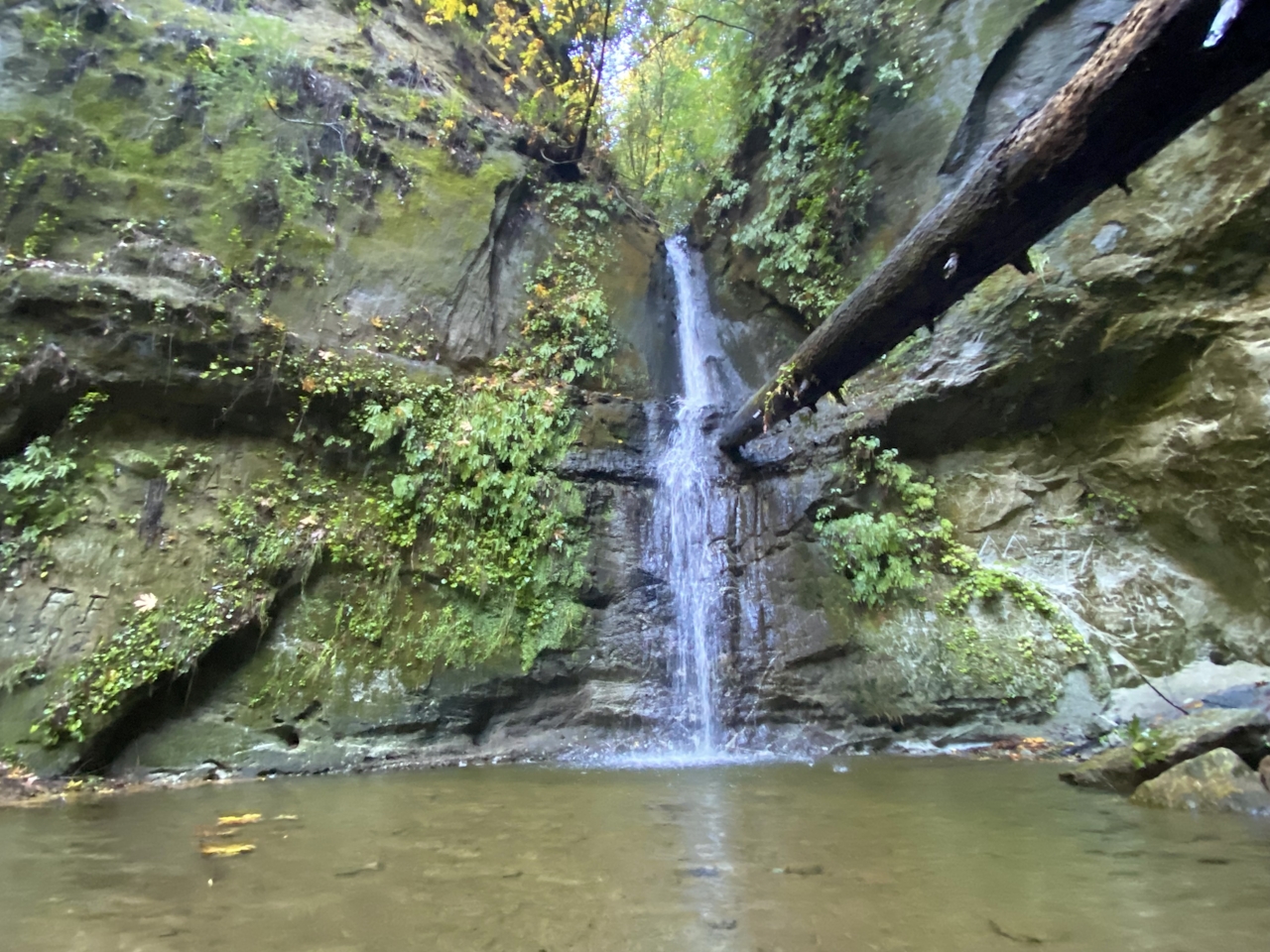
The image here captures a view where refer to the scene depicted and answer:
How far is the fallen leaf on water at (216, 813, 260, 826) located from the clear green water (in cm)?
12

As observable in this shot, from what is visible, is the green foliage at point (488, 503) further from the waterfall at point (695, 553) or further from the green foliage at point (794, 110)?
the green foliage at point (794, 110)

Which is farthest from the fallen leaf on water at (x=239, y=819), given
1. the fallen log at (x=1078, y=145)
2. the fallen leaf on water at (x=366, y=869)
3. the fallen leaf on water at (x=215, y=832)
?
the fallen log at (x=1078, y=145)

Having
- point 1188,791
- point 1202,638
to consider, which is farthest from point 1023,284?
point 1188,791

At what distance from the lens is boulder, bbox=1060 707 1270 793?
374 cm

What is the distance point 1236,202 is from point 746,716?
6.59 metres

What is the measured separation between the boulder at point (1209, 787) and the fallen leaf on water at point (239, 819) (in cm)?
490

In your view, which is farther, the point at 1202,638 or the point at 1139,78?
the point at 1202,638

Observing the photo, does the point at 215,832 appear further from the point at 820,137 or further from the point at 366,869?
the point at 820,137

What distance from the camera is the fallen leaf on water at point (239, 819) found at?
135 inches

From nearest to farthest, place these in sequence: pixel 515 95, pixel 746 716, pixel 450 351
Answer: pixel 746 716, pixel 450 351, pixel 515 95

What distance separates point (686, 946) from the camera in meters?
1.90

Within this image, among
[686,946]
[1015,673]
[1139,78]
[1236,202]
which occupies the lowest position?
[686,946]

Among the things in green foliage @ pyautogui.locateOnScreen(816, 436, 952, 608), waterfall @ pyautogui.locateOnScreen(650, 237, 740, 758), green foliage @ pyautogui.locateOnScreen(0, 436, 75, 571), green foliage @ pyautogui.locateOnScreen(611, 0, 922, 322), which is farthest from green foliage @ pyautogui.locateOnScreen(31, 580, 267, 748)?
green foliage @ pyautogui.locateOnScreen(611, 0, 922, 322)

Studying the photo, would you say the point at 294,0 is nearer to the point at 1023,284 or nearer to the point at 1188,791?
the point at 1023,284
